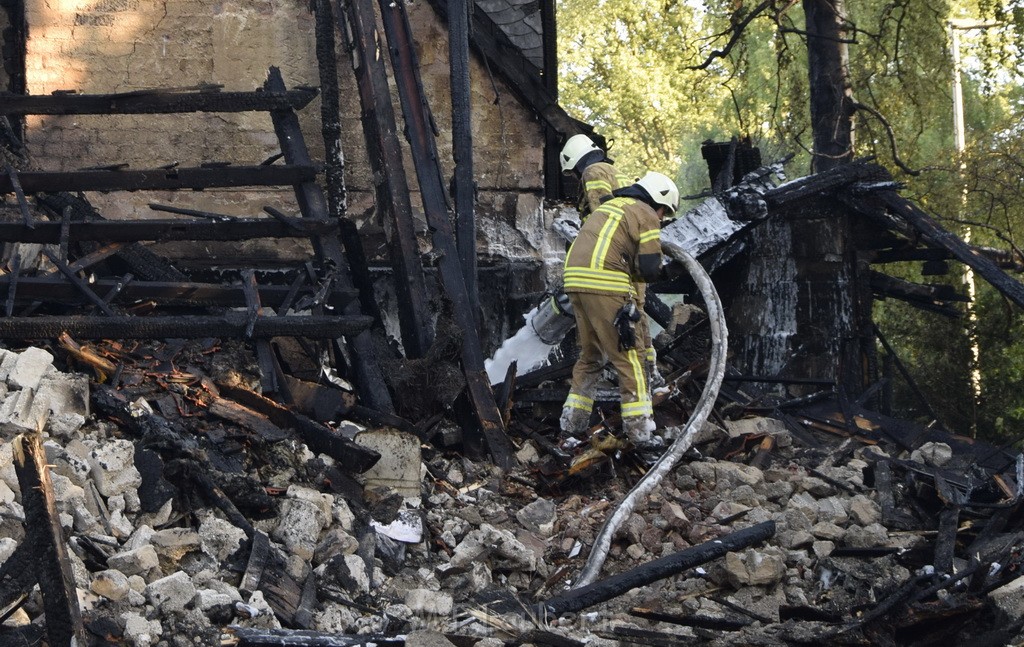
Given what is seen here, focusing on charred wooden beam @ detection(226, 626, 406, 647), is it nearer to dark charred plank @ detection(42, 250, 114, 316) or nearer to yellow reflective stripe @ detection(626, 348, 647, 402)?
dark charred plank @ detection(42, 250, 114, 316)

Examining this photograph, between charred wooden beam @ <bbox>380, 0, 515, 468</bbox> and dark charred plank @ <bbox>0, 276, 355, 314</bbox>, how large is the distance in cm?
74

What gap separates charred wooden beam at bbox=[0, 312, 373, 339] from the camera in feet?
22.3

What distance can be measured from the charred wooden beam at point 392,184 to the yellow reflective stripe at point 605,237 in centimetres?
136

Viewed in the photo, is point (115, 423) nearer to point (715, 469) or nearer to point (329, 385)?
point (329, 385)

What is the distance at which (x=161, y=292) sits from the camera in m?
7.73

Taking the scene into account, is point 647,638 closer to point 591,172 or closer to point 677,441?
point 677,441

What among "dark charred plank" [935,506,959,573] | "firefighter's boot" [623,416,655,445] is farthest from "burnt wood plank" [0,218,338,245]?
"dark charred plank" [935,506,959,573]

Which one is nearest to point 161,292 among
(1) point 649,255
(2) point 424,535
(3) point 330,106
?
(2) point 424,535

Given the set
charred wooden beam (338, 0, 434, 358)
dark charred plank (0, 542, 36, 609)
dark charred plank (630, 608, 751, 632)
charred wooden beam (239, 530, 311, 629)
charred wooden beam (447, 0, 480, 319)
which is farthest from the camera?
charred wooden beam (447, 0, 480, 319)

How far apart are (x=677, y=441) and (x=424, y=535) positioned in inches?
77.7

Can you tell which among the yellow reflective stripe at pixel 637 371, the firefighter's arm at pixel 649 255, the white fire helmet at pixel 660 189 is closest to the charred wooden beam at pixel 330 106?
the white fire helmet at pixel 660 189

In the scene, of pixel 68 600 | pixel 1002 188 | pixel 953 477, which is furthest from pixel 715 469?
pixel 1002 188

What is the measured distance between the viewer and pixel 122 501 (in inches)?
214

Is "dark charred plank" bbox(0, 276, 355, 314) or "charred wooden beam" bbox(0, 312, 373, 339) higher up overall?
"dark charred plank" bbox(0, 276, 355, 314)
